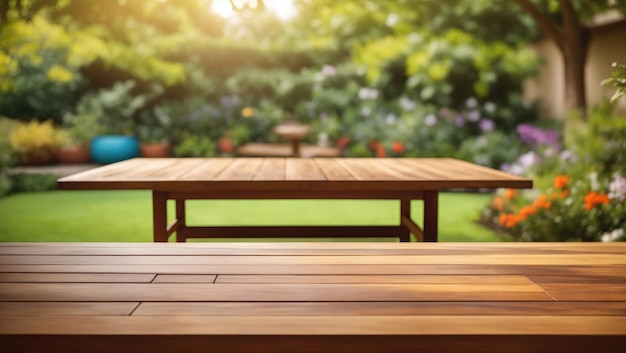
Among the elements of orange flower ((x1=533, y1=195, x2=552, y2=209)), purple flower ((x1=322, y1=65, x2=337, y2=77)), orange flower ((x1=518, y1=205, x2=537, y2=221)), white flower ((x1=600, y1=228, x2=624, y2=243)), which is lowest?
white flower ((x1=600, y1=228, x2=624, y2=243))

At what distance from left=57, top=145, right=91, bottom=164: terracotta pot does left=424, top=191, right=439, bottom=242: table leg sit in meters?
8.81

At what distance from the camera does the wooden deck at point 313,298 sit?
1.14 meters

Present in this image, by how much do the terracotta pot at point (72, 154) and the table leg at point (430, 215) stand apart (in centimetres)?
881

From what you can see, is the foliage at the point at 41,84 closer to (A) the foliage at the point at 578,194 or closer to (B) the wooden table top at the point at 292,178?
(A) the foliage at the point at 578,194

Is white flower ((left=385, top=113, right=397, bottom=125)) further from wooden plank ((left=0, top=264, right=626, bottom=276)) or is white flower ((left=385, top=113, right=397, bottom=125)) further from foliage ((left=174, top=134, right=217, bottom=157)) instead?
wooden plank ((left=0, top=264, right=626, bottom=276))

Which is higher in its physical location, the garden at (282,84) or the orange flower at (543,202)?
the garden at (282,84)

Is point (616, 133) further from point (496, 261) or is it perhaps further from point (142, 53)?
point (142, 53)

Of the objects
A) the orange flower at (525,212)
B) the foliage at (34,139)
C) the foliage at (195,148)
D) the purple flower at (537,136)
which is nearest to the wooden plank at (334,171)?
the orange flower at (525,212)

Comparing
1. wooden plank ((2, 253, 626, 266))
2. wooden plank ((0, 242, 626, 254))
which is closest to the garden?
wooden plank ((0, 242, 626, 254))

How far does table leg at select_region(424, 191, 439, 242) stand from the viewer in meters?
2.93

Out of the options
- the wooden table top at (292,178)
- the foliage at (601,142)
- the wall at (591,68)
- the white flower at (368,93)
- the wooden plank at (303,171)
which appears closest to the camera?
the wooden table top at (292,178)
